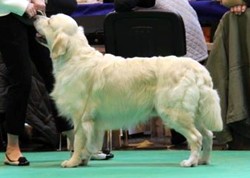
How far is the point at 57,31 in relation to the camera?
133 inches

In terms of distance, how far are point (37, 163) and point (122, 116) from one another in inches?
29.2

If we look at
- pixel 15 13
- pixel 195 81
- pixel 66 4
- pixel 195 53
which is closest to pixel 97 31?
pixel 195 53

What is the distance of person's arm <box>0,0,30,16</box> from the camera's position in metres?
3.44

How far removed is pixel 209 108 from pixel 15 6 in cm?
134

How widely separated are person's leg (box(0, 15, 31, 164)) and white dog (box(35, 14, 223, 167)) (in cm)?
16

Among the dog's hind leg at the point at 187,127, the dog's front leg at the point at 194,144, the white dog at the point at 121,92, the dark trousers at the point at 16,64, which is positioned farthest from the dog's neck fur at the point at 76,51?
the dog's front leg at the point at 194,144

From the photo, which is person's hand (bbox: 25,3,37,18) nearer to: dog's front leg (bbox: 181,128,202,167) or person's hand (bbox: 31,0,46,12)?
person's hand (bbox: 31,0,46,12)

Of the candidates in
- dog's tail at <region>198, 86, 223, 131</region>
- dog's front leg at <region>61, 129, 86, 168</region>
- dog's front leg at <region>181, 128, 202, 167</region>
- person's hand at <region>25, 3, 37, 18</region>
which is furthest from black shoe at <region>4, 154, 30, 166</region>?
dog's tail at <region>198, 86, 223, 131</region>

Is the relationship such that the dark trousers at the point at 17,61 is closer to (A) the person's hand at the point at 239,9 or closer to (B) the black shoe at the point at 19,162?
(B) the black shoe at the point at 19,162

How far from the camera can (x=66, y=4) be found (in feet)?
13.0

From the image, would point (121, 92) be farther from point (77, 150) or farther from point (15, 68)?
point (15, 68)

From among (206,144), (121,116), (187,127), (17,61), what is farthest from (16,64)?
(206,144)

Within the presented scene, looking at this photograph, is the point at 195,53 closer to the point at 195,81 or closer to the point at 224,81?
the point at 224,81

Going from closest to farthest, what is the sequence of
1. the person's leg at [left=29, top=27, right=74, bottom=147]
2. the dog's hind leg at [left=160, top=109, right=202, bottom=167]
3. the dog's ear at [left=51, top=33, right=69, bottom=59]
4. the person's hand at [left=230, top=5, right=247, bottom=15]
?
the dog's hind leg at [left=160, top=109, right=202, bottom=167] → the dog's ear at [left=51, top=33, right=69, bottom=59] → the person's leg at [left=29, top=27, right=74, bottom=147] → the person's hand at [left=230, top=5, right=247, bottom=15]
